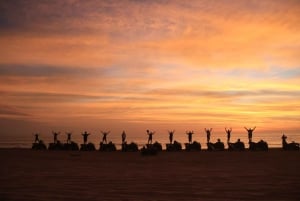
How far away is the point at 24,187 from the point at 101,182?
345 cm

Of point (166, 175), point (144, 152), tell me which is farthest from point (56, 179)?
point (144, 152)

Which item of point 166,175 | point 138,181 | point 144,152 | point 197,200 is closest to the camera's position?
point 197,200

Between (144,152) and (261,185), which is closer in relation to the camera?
(261,185)

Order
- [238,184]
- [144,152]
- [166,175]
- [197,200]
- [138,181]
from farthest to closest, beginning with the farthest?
[144,152] < [166,175] < [138,181] < [238,184] < [197,200]

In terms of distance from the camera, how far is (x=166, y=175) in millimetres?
21875

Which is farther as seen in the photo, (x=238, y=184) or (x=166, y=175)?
(x=166, y=175)

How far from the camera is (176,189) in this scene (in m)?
16.5

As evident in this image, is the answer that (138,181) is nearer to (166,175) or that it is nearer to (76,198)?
(166,175)

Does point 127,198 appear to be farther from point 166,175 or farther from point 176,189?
point 166,175

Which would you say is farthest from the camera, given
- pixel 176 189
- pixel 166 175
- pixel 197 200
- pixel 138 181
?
pixel 166 175

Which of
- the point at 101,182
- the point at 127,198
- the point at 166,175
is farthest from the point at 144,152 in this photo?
the point at 127,198

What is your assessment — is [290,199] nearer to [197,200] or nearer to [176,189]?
[197,200]

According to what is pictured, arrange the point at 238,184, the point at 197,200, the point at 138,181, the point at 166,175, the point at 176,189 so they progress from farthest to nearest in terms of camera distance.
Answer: the point at 166,175 → the point at 138,181 → the point at 238,184 → the point at 176,189 → the point at 197,200

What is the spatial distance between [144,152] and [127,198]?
102 ft
